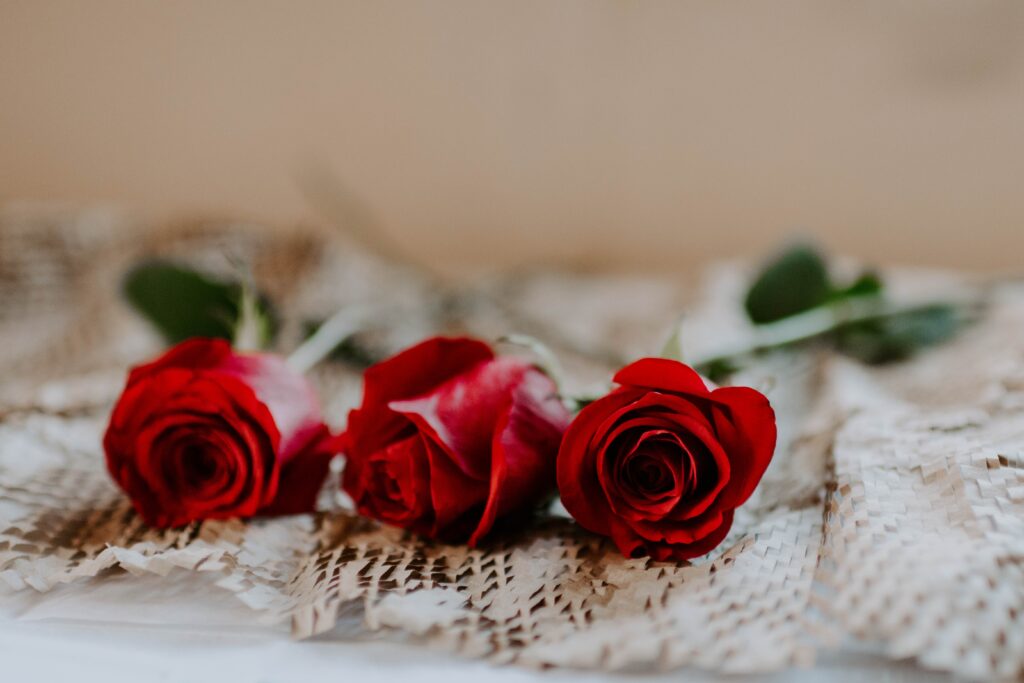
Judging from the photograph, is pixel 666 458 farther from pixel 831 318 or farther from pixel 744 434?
pixel 831 318

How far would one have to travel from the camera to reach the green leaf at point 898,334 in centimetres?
63

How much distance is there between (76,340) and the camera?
675mm

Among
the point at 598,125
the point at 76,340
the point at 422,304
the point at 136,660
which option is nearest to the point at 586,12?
the point at 598,125

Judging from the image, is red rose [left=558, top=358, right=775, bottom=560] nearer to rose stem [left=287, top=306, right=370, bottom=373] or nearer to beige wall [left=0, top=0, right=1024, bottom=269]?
rose stem [left=287, top=306, right=370, bottom=373]

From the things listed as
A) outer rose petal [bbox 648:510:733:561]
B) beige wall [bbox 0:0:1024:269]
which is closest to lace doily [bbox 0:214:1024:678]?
outer rose petal [bbox 648:510:733:561]

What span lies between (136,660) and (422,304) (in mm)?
480

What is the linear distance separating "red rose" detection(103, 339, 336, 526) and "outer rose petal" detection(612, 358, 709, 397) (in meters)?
0.15

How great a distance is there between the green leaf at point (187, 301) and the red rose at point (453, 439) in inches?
8.7

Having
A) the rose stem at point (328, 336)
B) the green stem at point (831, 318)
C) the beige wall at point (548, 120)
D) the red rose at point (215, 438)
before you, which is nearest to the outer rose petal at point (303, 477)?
the red rose at point (215, 438)

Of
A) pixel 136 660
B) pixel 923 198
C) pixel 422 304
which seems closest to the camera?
pixel 136 660

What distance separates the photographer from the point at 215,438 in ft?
1.21

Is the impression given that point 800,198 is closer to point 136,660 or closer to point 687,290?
point 687,290

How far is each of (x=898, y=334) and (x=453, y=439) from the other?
1.45ft

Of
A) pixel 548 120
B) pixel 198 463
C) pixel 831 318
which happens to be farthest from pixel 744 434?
pixel 548 120
